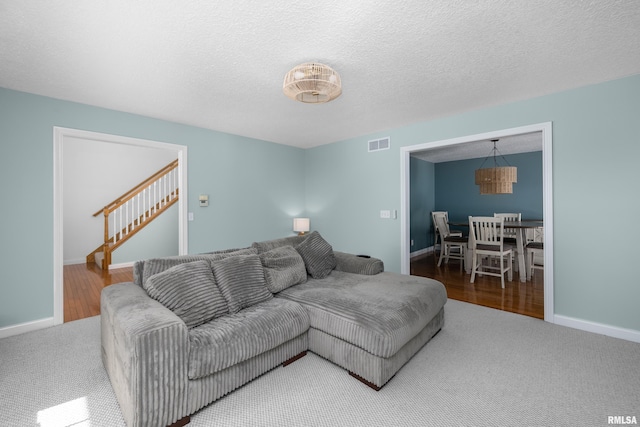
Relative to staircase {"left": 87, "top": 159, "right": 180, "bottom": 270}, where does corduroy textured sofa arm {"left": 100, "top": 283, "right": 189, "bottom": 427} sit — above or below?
below

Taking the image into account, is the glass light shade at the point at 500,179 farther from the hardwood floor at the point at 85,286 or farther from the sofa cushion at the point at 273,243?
the hardwood floor at the point at 85,286

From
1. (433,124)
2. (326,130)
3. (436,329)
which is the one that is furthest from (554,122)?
(326,130)

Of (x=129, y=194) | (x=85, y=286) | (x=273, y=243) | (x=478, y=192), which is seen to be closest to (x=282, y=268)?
(x=273, y=243)

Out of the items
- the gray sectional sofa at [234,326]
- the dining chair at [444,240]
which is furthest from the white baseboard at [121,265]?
the dining chair at [444,240]

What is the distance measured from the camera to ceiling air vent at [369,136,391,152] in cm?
431

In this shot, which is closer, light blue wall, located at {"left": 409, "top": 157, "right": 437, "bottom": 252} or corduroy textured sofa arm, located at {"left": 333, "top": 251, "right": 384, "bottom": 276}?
corduroy textured sofa arm, located at {"left": 333, "top": 251, "right": 384, "bottom": 276}

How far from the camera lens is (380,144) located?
173 inches

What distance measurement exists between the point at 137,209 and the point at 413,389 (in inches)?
246

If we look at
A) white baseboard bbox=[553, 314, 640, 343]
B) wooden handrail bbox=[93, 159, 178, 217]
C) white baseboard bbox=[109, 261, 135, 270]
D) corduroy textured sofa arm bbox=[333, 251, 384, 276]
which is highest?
wooden handrail bbox=[93, 159, 178, 217]

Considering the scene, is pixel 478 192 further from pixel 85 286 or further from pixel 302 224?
pixel 85 286

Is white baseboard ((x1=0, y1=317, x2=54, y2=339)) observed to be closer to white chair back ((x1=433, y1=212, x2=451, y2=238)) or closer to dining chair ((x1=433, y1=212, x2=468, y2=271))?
dining chair ((x1=433, y1=212, x2=468, y2=271))

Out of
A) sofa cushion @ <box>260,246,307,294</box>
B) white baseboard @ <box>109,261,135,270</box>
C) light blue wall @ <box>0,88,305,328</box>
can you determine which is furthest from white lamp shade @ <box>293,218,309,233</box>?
white baseboard @ <box>109,261,135,270</box>

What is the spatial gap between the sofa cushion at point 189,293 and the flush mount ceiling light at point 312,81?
158cm

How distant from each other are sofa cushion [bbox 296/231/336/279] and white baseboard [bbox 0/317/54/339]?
9.02 ft
